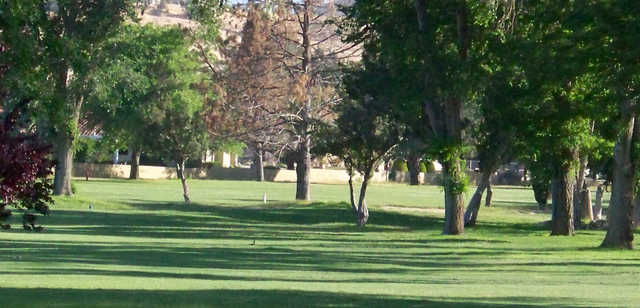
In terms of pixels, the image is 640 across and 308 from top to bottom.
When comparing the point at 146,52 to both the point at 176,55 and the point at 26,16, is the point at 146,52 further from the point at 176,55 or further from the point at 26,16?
the point at 26,16

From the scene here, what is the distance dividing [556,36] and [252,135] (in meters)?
49.5

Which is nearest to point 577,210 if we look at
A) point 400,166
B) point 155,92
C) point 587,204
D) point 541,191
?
point 587,204

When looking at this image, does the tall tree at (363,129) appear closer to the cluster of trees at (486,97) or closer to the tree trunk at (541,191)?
the cluster of trees at (486,97)

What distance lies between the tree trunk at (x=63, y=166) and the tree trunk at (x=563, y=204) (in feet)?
88.2

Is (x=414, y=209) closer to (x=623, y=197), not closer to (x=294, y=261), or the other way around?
(x=623, y=197)

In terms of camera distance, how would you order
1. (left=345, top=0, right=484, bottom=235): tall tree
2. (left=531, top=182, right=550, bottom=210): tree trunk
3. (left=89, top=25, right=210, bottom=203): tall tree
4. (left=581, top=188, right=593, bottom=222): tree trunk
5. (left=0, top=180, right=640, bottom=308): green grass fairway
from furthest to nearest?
(left=531, top=182, right=550, bottom=210): tree trunk < (left=89, top=25, right=210, bottom=203): tall tree < (left=581, top=188, right=593, bottom=222): tree trunk < (left=345, top=0, right=484, bottom=235): tall tree < (left=0, top=180, right=640, bottom=308): green grass fairway

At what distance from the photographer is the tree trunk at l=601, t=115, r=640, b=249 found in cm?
3884

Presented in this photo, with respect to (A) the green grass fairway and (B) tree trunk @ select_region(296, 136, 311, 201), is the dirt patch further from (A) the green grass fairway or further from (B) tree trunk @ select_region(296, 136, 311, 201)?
(B) tree trunk @ select_region(296, 136, 311, 201)

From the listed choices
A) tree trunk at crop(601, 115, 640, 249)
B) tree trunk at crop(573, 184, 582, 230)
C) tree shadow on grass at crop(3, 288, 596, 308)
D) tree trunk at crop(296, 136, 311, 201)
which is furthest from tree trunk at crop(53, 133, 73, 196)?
tree shadow on grass at crop(3, 288, 596, 308)

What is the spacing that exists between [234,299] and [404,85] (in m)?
25.9

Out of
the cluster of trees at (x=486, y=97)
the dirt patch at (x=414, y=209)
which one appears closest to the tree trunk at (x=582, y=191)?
the cluster of trees at (x=486, y=97)

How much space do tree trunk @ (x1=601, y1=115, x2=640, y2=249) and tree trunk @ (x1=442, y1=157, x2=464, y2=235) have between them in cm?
599

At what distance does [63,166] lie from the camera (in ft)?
201

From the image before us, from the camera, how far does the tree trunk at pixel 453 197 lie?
141 ft
